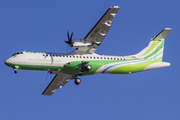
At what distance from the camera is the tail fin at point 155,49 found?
30469mm

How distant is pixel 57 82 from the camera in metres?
31.6

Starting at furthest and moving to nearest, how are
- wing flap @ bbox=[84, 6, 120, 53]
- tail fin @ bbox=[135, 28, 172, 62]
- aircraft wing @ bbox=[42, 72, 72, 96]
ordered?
aircraft wing @ bbox=[42, 72, 72, 96]
tail fin @ bbox=[135, 28, 172, 62]
wing flap @ bbox=[84, 6, 120, 53]

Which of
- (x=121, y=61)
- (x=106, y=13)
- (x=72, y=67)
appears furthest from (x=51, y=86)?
(x=106, y=13)

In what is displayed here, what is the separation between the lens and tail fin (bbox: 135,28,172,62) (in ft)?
100.0

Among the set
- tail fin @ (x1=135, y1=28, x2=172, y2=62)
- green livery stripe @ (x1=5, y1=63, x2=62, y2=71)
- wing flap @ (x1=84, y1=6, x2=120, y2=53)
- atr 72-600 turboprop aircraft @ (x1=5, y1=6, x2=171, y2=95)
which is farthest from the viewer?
tail fin @ (x1=135, y1=28, x2=172, y2=62)

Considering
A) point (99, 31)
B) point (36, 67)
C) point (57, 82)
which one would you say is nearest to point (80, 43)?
point (99, 31)

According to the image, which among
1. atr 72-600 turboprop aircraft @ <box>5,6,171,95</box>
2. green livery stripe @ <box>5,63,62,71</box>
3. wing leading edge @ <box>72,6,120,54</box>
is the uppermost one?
wing leading edge @ <box>72,6,120,54</box>

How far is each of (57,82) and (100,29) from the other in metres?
7.59

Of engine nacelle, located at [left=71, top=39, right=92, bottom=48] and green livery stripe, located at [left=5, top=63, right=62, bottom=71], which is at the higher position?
engine nacelle, located at [left=71, top=39, right=92, bottom=48]

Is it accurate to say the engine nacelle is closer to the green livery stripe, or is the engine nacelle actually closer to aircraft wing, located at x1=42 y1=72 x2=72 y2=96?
the green livery stripe

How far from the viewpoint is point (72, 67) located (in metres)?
27.6

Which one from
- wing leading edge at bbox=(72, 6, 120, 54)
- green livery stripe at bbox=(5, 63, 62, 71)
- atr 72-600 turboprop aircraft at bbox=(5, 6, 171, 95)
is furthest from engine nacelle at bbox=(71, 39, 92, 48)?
green livery stripe at bbox=(5, 63, 62, 71)

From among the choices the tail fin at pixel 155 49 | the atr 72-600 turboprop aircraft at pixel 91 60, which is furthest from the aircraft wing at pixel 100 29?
the tail fin at pixel 155 49

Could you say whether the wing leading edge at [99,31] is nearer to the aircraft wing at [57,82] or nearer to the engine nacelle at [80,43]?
the engine nacelle at [80,43]
